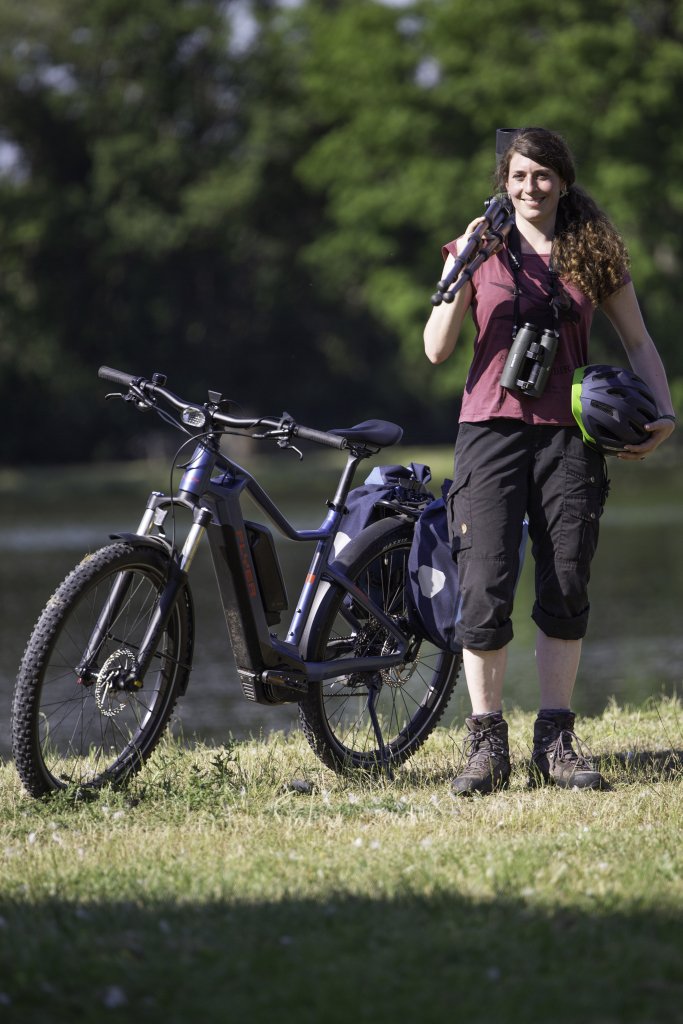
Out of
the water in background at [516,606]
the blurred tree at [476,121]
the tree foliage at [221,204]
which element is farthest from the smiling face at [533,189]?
the tree foliage at [221,204]

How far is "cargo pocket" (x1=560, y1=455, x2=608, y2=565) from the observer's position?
512cm

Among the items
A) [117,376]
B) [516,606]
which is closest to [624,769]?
[117,376]

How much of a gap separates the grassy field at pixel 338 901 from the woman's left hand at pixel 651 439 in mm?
1074

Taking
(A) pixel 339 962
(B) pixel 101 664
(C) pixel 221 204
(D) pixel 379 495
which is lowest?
(A) pixel 339 962

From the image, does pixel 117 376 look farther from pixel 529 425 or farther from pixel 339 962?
pixel 339 962

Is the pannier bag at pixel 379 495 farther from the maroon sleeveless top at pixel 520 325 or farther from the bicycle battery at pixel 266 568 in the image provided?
the maroon sleeveless top at pixel 520 325

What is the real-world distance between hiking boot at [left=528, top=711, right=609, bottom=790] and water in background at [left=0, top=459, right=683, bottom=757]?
1.93m

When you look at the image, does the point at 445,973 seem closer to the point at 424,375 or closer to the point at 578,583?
the point at 578,583

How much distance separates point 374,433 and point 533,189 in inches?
39.4

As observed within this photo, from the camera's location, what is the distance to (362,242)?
40.5 metres

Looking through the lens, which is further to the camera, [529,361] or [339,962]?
[529,361]

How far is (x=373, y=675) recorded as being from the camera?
5738 millimetres

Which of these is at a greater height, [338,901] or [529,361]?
[529,361]

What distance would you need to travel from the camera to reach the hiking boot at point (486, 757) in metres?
5.16
